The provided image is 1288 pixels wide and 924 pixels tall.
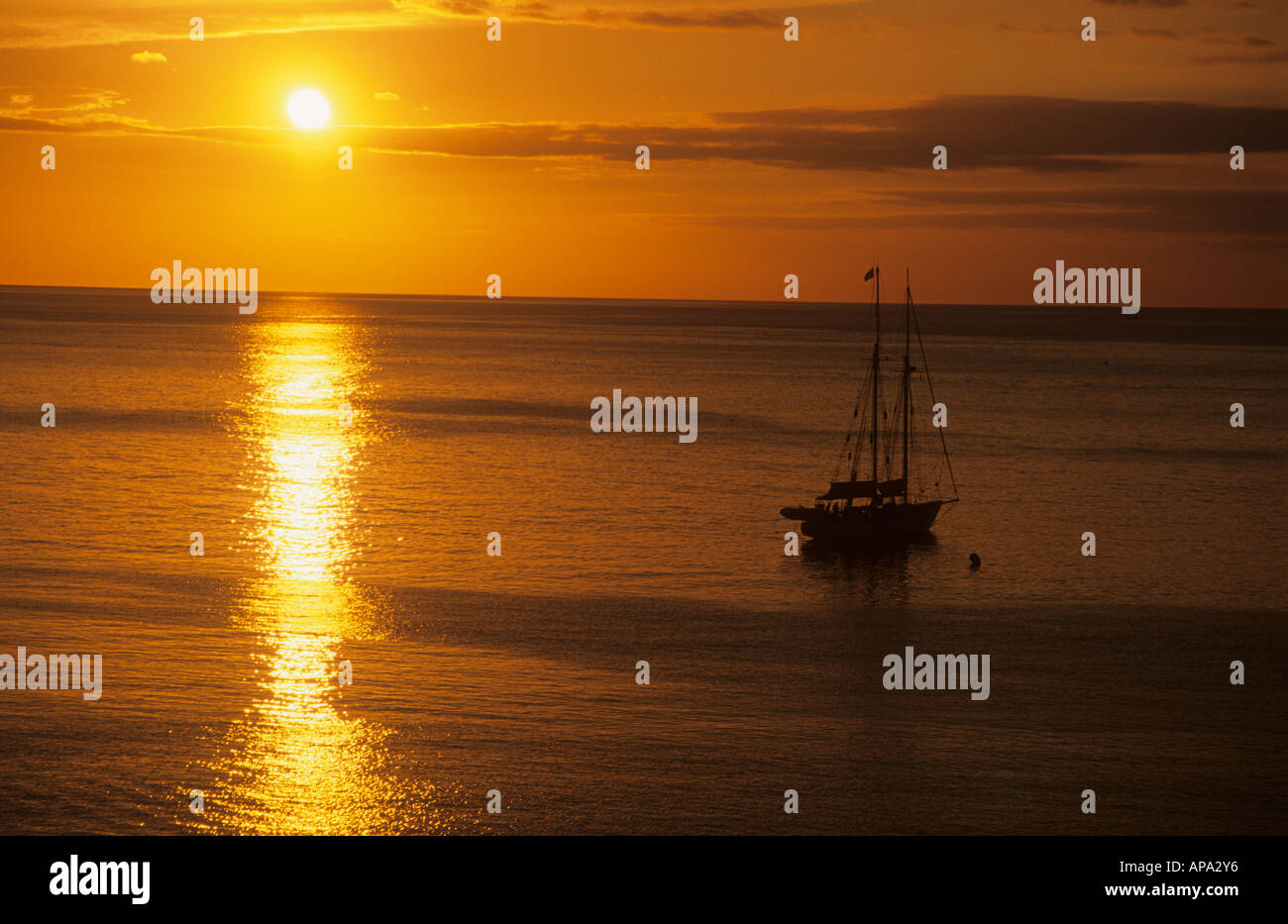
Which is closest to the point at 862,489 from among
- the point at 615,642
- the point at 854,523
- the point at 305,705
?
the point at 854,523

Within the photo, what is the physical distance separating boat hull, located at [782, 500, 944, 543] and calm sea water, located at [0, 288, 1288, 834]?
5.26ft

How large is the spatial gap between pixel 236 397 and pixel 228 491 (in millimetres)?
71510

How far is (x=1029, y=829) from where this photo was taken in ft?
107

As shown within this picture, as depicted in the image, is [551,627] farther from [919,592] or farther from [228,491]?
[228,491]

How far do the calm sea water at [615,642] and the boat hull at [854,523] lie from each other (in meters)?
1.60

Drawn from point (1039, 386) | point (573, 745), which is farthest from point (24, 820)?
point (1039, 386)

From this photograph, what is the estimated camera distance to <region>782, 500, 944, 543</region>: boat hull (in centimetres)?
6931

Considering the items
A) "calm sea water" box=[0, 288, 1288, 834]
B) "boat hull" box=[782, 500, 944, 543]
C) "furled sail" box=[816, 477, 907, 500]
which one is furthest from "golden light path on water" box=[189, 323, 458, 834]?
"furled sail" box=[816, 477, 907, 500]

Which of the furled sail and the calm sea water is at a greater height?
the furled sail

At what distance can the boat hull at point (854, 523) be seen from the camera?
227 feet

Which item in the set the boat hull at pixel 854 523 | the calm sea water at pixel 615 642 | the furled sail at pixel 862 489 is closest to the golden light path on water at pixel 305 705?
the calm sea water at pixel 615 642

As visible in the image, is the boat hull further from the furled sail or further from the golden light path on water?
the golden light path on water

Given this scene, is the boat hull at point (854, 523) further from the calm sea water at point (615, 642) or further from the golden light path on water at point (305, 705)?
the golden light path on water at point (305, 705)

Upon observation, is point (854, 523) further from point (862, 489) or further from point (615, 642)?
point (615, 642)
